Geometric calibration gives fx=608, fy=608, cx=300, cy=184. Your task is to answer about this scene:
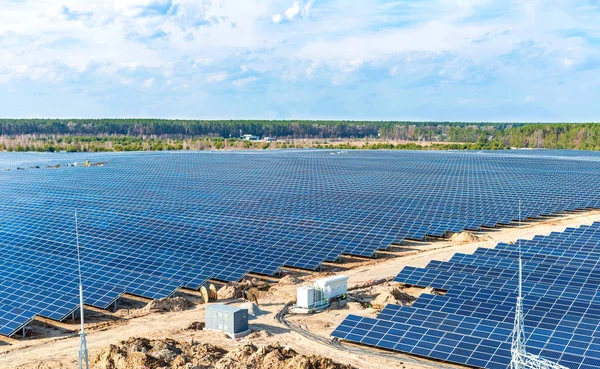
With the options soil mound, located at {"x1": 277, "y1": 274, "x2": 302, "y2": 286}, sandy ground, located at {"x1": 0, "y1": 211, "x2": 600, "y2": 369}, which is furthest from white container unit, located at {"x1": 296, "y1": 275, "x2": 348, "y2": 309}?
soil mound, located at {"x1": 277, "y1": 274, "x2": 302, "y2": 286}

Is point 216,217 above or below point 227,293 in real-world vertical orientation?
above

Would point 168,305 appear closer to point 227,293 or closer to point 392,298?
point 227,293

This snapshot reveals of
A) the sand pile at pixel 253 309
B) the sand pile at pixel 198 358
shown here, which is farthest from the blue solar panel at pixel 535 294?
the sand pile at pixel 253 309

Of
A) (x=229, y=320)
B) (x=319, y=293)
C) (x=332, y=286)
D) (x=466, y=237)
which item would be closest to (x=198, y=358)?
(x=229, y=320)

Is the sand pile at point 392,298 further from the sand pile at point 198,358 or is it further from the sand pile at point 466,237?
the sand pile at point 466,237

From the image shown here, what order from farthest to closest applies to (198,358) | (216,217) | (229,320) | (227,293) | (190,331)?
1. (216,217)
2. (227,293)
3. (190,331)
4. (229,320)
5. (198,358)

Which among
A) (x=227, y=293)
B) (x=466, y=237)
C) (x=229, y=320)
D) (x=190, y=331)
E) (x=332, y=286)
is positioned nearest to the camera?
(x=229, y=320)
